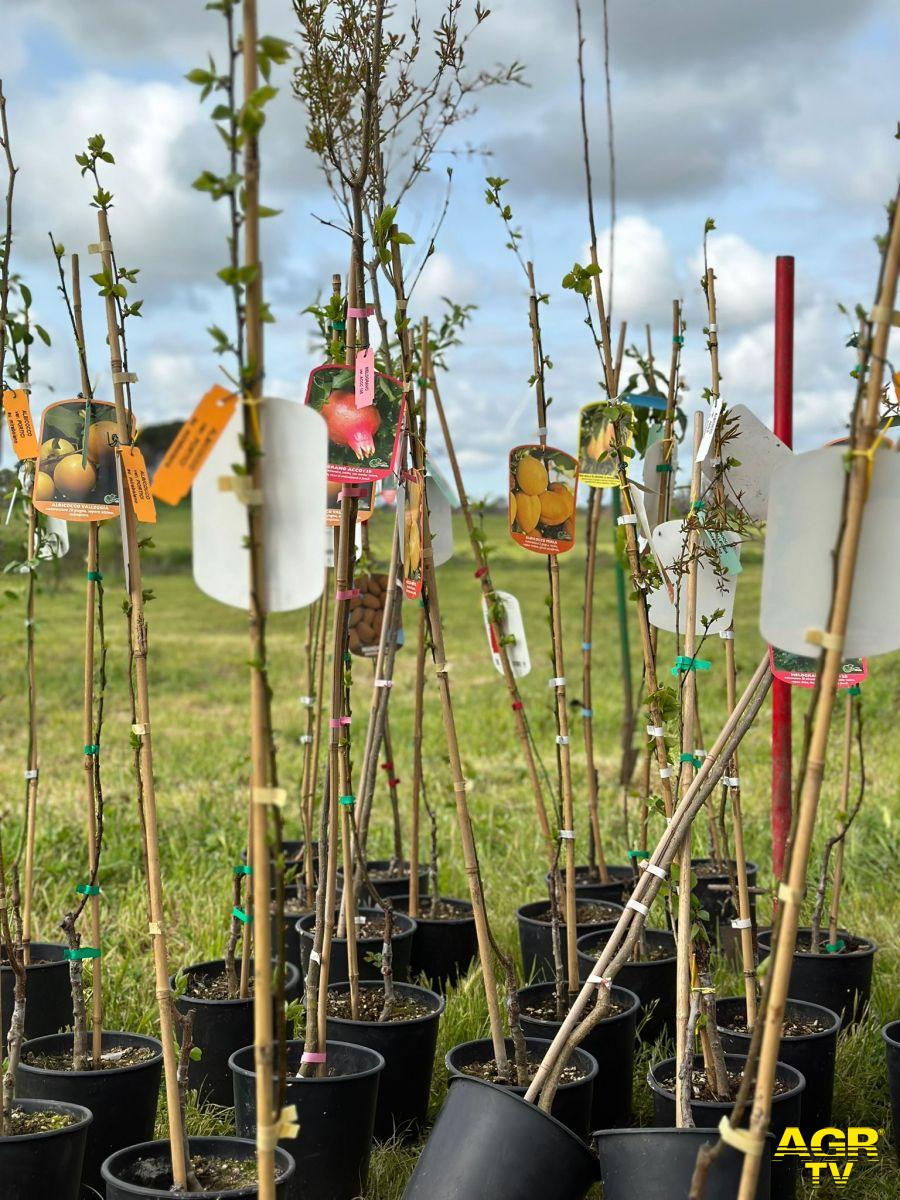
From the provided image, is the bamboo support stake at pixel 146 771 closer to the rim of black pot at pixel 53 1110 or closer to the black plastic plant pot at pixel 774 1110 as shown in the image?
the rim of black pot at pixel 53 1110

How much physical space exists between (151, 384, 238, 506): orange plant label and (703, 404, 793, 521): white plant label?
104 cm

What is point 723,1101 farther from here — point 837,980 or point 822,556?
point 822,556

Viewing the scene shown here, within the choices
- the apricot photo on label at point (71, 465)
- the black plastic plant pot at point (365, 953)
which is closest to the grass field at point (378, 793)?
the black plastic plant pot at point (365, 953)

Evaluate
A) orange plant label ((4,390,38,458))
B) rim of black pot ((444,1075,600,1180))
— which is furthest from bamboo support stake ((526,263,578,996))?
orange plant label ((4,390,38,458))

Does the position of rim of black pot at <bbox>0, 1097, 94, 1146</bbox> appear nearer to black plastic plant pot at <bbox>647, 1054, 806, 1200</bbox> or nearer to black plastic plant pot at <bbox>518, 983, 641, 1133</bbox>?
black plastic plant pot at <bbox>518, 983, 641, 1133</bbox>

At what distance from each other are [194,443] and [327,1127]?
128 centimetres

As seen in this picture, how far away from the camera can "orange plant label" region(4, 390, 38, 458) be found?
2.63m

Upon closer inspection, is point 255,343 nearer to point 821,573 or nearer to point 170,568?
point 821,573

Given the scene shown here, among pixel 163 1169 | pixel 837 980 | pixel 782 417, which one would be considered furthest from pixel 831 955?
pixel 163 1169

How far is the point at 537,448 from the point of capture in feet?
8.82

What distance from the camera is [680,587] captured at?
2.29 meters

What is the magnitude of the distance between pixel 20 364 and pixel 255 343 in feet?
5.16

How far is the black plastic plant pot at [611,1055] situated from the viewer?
8.14ft

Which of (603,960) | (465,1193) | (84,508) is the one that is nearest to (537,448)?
(84,508)
